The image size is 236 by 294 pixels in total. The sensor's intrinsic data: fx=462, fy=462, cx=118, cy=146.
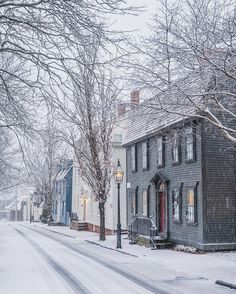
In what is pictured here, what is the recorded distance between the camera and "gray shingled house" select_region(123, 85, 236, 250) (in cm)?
2133

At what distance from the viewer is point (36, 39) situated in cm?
832

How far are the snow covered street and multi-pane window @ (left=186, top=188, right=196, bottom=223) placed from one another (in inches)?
79.7

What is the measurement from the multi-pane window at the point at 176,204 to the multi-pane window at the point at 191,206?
2.85 ft

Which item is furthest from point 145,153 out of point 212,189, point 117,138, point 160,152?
point 212,189

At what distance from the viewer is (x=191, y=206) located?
22.7 m

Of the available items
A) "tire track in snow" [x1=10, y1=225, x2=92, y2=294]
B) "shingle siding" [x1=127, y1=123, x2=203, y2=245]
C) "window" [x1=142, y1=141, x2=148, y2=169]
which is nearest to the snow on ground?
"tire track in snow" [x1=10, y1=225, x2=92, y2=294]

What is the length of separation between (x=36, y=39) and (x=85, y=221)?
3652 centimetres

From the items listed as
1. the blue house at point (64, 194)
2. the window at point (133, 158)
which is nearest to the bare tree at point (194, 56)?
the window at point (133, 158)

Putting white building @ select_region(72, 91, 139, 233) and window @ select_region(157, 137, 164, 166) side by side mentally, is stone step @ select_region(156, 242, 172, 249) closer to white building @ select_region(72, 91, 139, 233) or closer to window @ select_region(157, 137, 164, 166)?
window @ select_region(157, 137, 164, 166)

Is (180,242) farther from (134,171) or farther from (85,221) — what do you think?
(85,221)

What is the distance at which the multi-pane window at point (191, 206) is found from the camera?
73.1 feet

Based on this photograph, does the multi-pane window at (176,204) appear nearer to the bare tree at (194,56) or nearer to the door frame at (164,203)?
the door frame at (164,203)

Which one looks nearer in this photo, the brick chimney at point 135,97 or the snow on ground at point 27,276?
the snow on ground at point 27,276

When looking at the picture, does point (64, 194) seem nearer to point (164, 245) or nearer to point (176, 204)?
point (176, 204)
